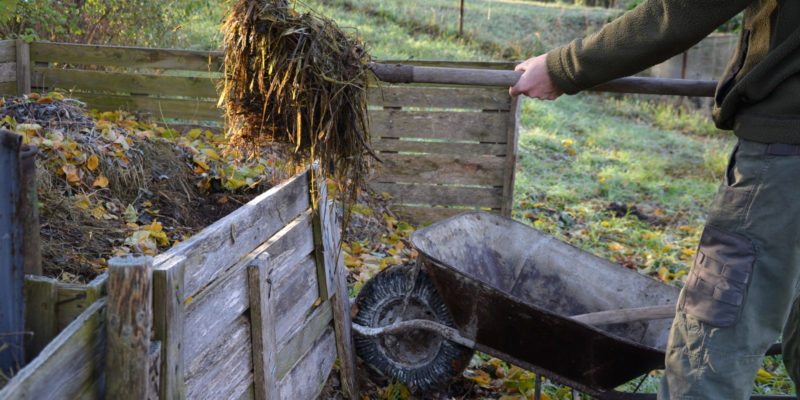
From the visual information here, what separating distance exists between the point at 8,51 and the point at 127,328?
539 centimetres

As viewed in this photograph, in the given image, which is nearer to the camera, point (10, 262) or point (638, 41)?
point (10, 262)

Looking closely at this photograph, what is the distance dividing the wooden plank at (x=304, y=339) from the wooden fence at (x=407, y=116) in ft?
8.61

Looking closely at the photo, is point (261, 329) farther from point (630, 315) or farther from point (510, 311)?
point (630, 315)

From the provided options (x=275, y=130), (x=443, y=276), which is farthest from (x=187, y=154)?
(x=443, y=276)

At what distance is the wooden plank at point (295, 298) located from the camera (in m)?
2.52

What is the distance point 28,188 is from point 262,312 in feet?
3.06

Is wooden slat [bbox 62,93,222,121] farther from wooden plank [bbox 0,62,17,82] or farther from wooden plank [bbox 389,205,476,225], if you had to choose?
wooden plank [bbox 389,205,476,225]

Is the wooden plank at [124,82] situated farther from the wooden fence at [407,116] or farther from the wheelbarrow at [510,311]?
the wheelbarrow at [510,311]

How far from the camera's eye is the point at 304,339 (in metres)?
2.79

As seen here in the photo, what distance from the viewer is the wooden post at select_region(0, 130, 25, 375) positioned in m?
1.47

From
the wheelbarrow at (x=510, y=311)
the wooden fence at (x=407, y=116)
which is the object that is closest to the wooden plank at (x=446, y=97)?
the wooden fence at (x=407, y=116)

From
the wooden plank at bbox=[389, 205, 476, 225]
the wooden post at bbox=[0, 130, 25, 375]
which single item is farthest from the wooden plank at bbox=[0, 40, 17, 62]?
the wooden post at bbox=[0, 130, 25, 375]

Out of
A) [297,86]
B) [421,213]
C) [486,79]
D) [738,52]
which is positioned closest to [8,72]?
[421,213]

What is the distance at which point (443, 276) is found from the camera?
2.83 metres
